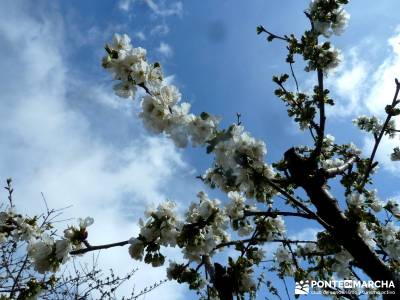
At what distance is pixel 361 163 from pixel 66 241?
4.84 meters

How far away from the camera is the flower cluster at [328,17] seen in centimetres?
489

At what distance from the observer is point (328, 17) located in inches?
194

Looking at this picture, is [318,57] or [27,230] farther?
[318,57]

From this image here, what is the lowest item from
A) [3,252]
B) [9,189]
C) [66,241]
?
[66,241]

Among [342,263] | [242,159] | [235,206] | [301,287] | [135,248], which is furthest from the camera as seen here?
[301,287]

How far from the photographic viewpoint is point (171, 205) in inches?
131

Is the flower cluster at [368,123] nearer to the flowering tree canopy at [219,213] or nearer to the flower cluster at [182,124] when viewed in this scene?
the flowering tree canopy at [219,213]

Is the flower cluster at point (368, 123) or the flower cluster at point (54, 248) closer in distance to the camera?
the flower cluster at point (54, 248)

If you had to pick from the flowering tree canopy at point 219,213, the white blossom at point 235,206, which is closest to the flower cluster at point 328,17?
the flowering tree canopy at point 219,213

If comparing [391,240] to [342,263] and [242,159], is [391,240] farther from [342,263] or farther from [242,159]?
[242,159]

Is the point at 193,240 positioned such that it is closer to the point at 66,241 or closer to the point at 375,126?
the point at 66,241

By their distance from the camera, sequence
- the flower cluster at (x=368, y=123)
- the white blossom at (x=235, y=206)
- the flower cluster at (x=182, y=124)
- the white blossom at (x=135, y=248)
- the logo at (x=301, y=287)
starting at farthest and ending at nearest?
1. the flower cluster at (x=368, y=123)
2. the logo at (x=301, y=287)
3. the white blossom at (x=235, y=206)
4. the white blossom at (x=135, y=248)
5. the flower cluster at (x=182, y=124)

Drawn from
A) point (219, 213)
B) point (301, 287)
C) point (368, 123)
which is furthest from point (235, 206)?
point (368, 123)

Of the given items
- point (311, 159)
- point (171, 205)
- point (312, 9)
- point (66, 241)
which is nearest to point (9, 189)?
point (66, 241)
